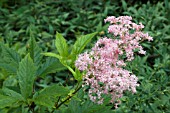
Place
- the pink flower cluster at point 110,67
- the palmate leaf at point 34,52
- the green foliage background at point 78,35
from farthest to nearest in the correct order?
the green foliage background at point 78,35
the palmate leaf at point 34,52
the pink flower cluster at point 110,67

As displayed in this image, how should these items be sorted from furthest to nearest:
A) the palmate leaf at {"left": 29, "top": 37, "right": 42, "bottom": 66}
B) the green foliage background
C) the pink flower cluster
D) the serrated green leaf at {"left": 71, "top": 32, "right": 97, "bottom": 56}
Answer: the green foliage background, the palmate leaf at {"left": 29, "top": 37, "right": 42, "bottom": 66}, the serrated green leaf at {"left": 71, "top": 32, "right": 97, "bottom": 56}, the pink flower cluster

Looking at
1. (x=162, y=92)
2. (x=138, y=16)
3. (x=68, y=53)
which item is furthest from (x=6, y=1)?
(x=68, y=53)

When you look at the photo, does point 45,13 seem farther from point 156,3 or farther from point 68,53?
point 68,53

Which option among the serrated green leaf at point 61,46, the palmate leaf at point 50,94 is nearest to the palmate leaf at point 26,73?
the palmate leaf at point 50,94

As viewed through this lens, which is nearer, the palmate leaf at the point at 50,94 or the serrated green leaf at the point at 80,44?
the palmate leaf at the point at 50,94

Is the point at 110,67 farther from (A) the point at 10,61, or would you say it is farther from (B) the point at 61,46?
(A) the point at 10,61

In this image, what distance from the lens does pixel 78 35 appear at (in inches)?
156

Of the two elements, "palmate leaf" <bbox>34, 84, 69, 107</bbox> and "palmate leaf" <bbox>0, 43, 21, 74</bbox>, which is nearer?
"palmate leaf" <bbox>34, 84, 69, 107</bbox>

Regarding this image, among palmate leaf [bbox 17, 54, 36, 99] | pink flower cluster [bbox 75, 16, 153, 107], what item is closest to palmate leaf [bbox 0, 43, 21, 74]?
palmate leaf [bbox 17, 54, 36, 99]

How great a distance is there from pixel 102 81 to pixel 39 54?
54 cm

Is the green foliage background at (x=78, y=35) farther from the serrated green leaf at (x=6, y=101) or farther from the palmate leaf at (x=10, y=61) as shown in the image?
the serrated green leaf at (x=6, y=101)

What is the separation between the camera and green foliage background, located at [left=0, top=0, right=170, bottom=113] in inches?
95.4

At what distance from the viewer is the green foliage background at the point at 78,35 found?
242 centimetres

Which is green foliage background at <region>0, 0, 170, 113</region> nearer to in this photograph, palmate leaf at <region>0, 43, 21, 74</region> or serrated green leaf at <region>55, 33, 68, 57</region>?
palmate leaf at <region>0, 43, 21, 74</region>
